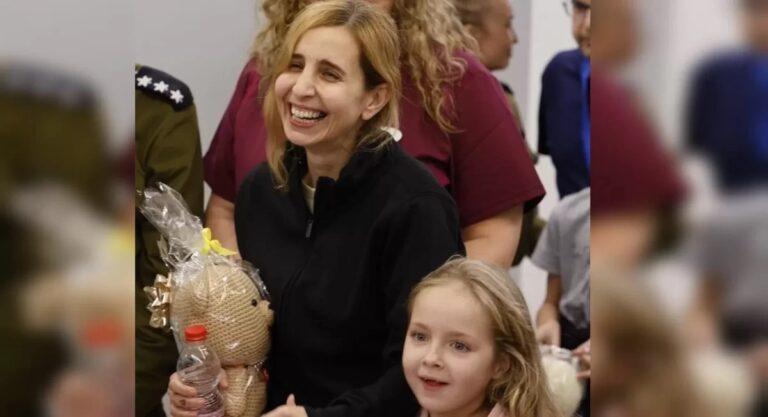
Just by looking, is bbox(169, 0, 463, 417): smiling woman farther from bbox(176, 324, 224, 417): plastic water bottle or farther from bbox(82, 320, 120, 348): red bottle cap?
bbox(82, 320, 120, 348): red bottle cap

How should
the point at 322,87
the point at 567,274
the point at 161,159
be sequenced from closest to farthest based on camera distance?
the point at 322,87 → the point at 161,159 → the point at 567,274

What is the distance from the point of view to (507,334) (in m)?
1.20

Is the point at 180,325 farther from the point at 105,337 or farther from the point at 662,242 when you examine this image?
the point at 662,242

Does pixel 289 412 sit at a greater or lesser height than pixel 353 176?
lesser

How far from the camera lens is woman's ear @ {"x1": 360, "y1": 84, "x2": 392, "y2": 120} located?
4.41 ft

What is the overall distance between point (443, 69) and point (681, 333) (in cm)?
123

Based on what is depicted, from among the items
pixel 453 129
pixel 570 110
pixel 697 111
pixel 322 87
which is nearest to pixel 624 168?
pixel 697 111

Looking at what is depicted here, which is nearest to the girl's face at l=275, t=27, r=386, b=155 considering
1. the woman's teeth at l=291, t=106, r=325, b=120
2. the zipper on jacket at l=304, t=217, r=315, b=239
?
the woman's teeth at l=291, t=106, r=325, b=120

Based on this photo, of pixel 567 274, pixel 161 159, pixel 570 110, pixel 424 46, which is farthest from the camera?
pixel 570 110

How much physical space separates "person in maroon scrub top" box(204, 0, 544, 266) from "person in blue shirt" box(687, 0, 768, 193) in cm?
118

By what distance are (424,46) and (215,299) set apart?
62 cm

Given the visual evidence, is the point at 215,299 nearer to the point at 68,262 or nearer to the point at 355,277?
the point at 355,277

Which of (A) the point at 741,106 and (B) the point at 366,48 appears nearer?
(A) the point at 741,106

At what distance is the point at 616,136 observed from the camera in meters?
0.44
